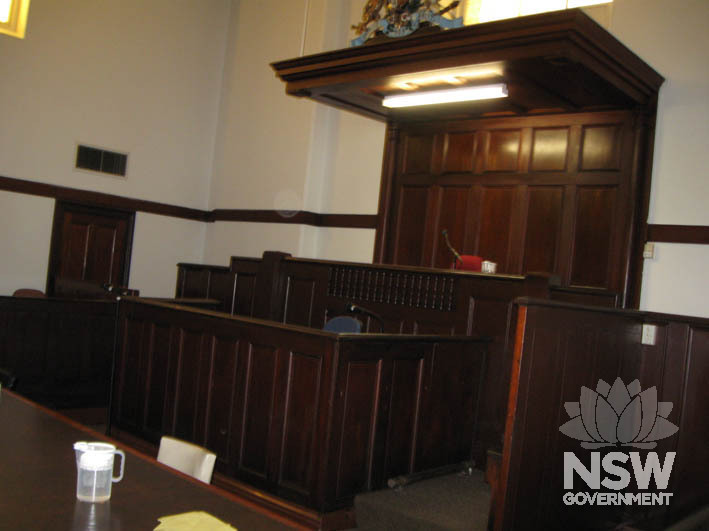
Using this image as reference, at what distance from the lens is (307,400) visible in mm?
3650

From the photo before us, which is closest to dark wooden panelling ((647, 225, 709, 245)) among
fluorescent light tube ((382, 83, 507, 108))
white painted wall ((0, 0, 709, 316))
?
fluorescent light tube ((382, 83, 507, 108))

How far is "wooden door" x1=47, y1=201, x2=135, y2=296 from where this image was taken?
8.29 metres

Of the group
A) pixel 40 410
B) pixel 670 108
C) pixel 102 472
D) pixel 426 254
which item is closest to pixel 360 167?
pixel 426 254

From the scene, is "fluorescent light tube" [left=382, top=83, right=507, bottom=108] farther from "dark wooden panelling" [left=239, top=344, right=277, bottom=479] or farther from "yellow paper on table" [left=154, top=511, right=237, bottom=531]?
"yellow paper on table" [left=154, top=511, right=237, bottom=531]

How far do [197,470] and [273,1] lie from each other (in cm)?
812

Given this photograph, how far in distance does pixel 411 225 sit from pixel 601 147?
2240mm

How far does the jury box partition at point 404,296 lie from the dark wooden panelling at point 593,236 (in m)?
1.13

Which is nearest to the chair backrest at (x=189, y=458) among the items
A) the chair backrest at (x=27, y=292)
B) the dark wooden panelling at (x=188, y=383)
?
the dark wooden panelling at (x=188, y=383)

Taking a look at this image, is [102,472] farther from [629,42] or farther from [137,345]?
[629,42]

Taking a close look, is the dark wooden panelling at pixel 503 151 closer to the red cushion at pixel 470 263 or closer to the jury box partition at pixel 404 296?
the red cushion at pixel 470 263

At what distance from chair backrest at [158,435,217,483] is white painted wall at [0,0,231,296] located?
6401 mm

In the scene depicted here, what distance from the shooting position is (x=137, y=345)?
495cm

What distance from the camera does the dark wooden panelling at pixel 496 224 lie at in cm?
659

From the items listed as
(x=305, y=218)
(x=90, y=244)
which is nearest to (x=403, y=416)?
(x=305, y=218)
